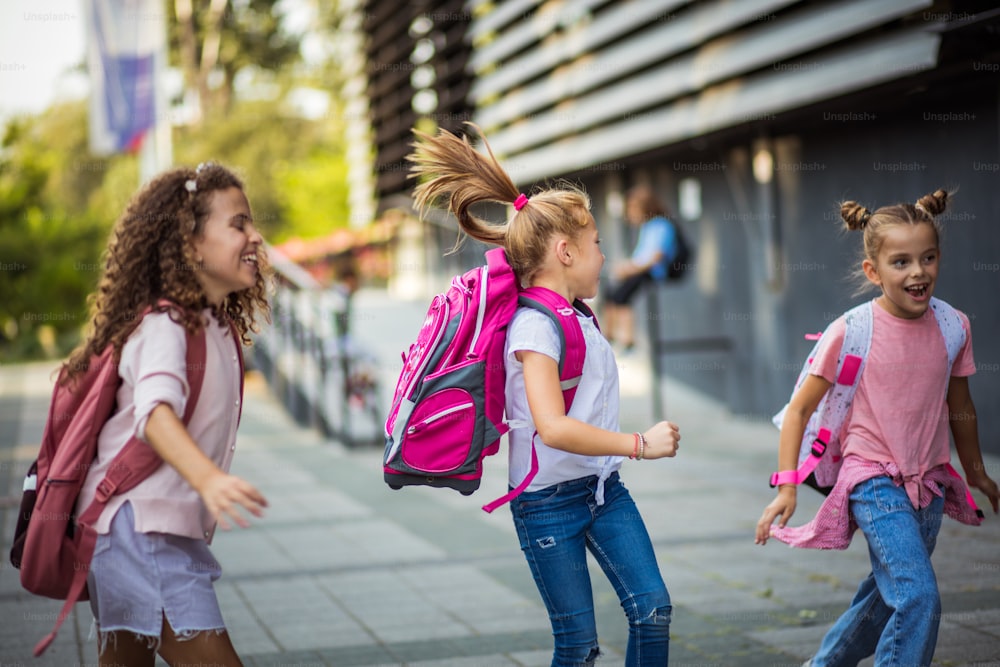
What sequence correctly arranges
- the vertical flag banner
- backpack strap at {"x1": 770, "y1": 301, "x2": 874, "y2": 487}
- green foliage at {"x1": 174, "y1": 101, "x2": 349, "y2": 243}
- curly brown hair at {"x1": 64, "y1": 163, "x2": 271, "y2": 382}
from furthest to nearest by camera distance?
1. green foliage at {"x1": 174, "y1": 101, "x2": 349, "y2": 243}
2. the vertical flag banner
3. backpack strap at {"x1": 770, "y1": 301, "x2": 874, "y2": 487}
4. curly brown hair at {"x1": 64, "y1": 163, "x2": 271, "y2": 382}

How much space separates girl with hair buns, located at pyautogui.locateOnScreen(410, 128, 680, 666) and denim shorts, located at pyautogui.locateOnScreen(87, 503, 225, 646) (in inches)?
35.1

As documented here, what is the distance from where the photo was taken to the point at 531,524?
3354 mm

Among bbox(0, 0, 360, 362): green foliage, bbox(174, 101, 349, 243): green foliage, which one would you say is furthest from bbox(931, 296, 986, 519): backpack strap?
bbox(174, 101, 349, 243): green foliage

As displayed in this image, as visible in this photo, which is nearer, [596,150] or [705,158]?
[705,158]

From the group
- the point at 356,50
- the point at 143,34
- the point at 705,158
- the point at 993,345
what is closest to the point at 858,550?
the point at 993,345

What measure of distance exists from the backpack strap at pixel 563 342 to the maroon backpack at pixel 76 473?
2.89 feet

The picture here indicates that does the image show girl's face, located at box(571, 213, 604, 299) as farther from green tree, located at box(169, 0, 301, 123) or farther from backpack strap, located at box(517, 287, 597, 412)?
green tree, located at box(169, 0, 301, 123)

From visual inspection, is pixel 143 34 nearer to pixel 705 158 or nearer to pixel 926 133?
pixel 705 158

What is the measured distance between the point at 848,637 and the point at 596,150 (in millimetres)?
10400

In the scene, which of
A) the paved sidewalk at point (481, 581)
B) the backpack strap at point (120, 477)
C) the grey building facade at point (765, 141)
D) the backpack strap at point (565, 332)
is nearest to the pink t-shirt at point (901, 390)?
the backpack strap at point (565, 332)

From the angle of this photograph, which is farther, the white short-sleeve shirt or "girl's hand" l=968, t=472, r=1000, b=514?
"girl's hand" l=968, t=472, r=1000, b=514

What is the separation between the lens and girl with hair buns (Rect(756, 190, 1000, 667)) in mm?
3596

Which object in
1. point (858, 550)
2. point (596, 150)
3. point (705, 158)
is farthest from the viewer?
point (596, 150)

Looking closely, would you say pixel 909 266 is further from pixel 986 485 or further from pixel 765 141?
pixel 765 141
